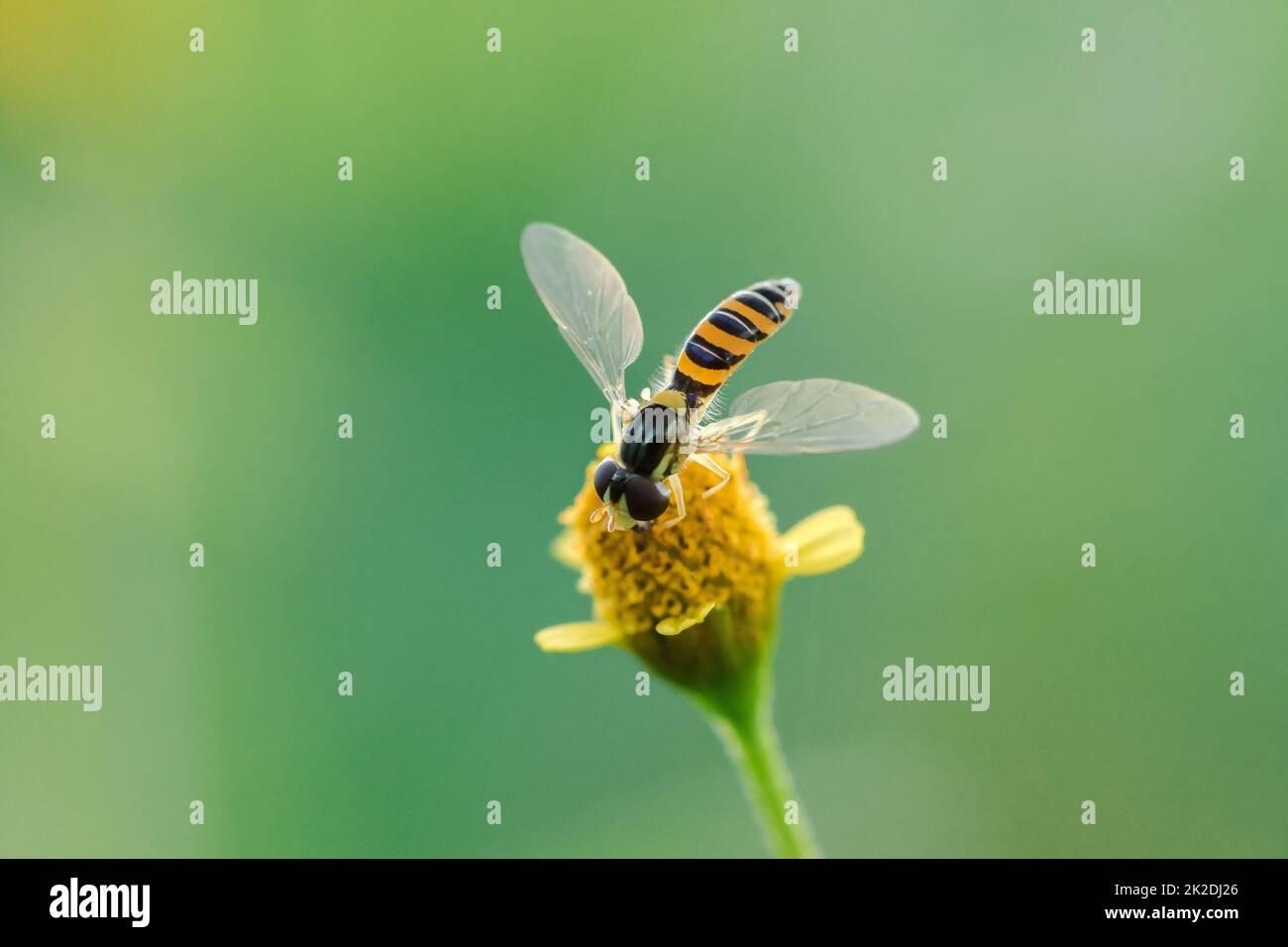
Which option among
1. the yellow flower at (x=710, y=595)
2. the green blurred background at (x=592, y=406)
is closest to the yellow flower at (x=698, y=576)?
the yellow flower at (x=710, y=595)

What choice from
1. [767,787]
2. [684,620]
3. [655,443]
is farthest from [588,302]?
[767,787]

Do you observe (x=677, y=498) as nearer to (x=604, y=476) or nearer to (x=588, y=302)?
(x=604, y=476)

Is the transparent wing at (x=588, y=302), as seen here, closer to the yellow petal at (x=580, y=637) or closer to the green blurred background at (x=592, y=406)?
the yellow petal at (x=580, y=637)

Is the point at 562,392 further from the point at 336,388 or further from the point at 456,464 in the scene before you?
the point at 336,388

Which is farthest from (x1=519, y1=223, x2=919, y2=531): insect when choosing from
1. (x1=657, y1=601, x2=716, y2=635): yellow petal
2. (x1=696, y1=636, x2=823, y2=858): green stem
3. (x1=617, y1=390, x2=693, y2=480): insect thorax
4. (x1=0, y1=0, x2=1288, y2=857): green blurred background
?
(x1=0, y1=0, x2=1288, y2=857): green blurred background

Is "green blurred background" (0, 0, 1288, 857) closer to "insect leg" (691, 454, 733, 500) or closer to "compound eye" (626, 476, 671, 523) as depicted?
"insect leg" (691, 454, 733, 500)

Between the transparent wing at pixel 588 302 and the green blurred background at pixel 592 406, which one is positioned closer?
the transparent wing at pixel 588 302
